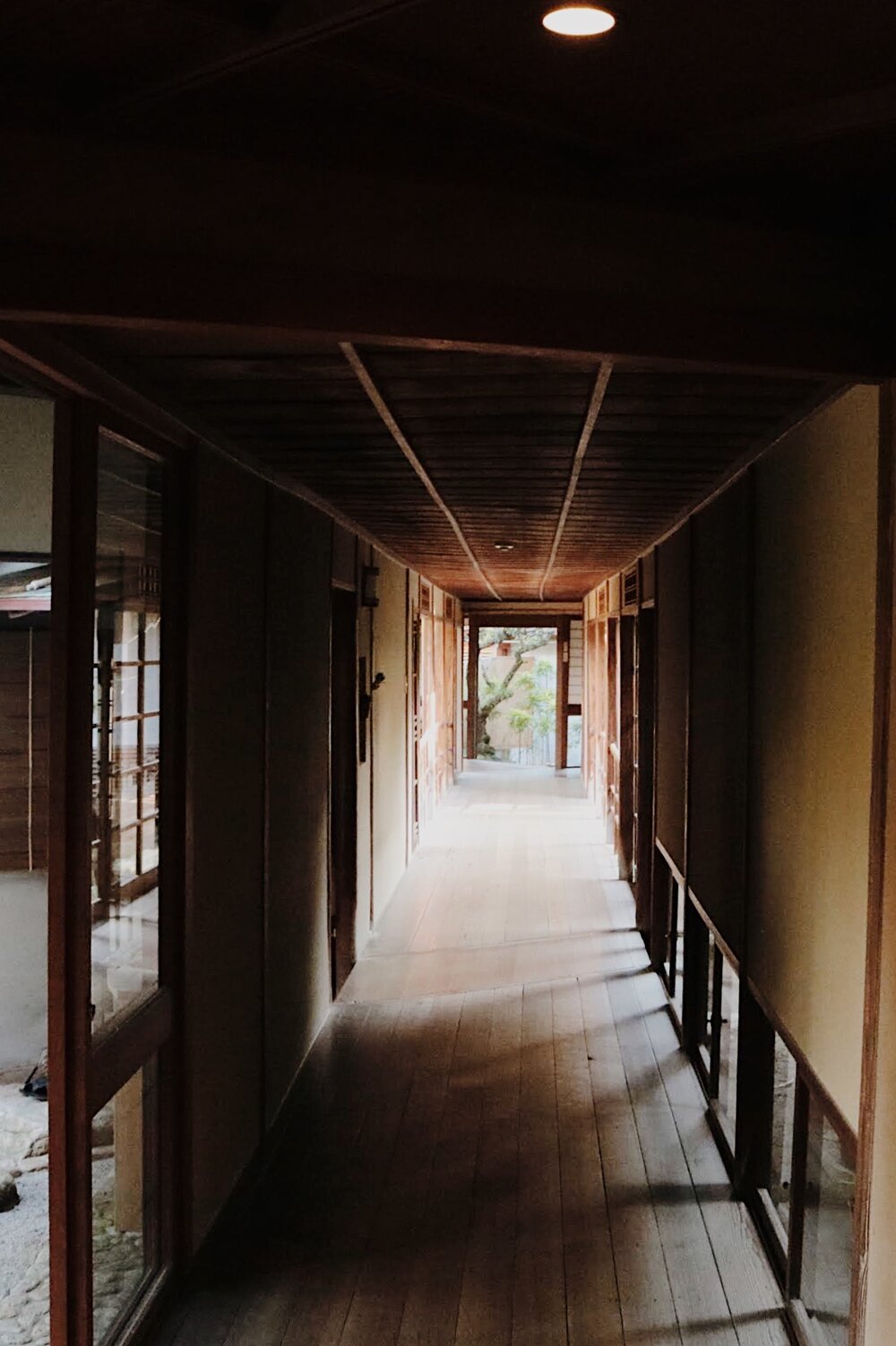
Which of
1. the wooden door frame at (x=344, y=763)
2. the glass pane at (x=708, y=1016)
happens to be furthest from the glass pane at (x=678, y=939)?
the wooden door frame at (x=344, y=763)

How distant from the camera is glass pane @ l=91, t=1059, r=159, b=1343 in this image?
2.81m

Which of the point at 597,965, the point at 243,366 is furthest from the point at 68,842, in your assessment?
the point at 597,965

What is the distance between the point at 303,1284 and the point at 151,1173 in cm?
58

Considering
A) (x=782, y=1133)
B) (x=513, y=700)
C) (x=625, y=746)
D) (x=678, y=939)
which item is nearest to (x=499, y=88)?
(x=782, y=1133)

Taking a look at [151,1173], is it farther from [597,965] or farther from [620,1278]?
[597,965]

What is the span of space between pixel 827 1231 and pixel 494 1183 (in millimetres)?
1363

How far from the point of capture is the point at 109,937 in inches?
109

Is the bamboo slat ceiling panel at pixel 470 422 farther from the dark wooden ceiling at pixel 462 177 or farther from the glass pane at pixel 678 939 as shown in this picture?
the glass pane at pixel 678 939

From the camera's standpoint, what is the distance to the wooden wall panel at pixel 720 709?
3.63 meters

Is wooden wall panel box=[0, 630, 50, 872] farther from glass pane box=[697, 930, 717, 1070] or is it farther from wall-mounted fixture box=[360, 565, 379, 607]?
glass pane box=[697, 930, 717, 1070]

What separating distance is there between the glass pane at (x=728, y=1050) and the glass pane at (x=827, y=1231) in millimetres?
1096

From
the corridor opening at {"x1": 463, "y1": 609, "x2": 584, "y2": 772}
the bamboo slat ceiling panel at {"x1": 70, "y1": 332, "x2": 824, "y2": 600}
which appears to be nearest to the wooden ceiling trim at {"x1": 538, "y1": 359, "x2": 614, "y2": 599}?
the bamboo slat ceiling panel at {"x1": 70, "y1": 332, "x2": 824, "y2": 600}

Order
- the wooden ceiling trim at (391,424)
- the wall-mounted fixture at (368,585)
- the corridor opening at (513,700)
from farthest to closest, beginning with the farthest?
1. the corridor opening at (513,700)
2. the wall-mounted fixture at (368,585)
3. the wooden ceiling trim at (391,424)

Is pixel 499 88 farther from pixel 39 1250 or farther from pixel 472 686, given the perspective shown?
pixel 472 686
